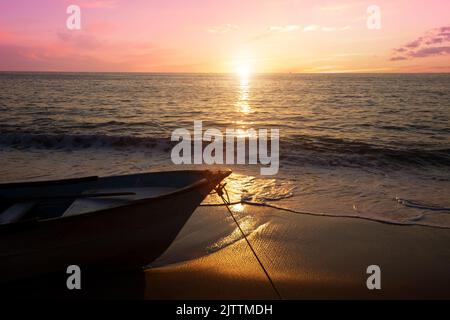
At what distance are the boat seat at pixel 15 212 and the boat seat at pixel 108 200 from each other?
0.56 m

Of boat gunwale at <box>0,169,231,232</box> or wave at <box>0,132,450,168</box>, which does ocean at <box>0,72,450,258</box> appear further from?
boat gunwale at <box>0,169,231,232</box>

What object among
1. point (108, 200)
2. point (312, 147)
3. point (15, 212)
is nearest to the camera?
point (15, 212)

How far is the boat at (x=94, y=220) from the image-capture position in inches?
170

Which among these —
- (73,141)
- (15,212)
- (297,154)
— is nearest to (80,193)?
(15,212)

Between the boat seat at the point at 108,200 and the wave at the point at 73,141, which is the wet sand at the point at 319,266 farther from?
the wave at the point at 73,141

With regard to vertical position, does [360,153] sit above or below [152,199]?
below

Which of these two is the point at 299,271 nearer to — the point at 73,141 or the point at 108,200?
the point at 108,200

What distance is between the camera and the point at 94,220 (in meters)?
4.46

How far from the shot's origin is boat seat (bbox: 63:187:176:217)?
5133mm

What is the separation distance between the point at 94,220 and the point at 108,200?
0.90m

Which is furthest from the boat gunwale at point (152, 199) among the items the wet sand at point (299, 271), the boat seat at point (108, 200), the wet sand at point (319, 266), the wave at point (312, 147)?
the wave at point (312, 147)
